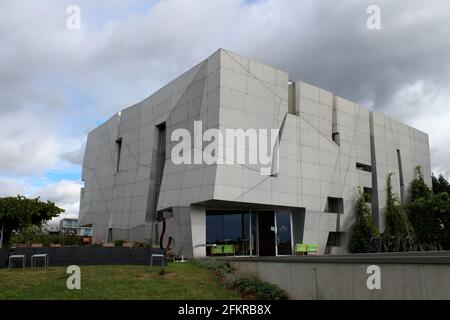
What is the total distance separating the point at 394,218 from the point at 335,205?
21.7ft

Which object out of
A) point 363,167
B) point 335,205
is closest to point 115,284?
point 335,205

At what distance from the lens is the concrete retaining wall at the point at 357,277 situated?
8.22 m

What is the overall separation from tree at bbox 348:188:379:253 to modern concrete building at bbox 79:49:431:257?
56cm

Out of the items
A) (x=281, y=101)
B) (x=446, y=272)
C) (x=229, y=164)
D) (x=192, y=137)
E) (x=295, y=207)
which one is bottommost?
(x=446, y=272)

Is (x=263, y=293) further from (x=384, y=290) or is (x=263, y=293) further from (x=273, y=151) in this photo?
(x=273, y=151)

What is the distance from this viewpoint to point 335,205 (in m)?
34.1

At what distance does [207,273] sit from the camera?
15.6 meters

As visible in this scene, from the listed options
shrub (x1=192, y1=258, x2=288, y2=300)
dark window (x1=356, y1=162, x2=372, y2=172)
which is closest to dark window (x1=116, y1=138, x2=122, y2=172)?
dark window (x1=356, y1=162, x2=372, y2=172)

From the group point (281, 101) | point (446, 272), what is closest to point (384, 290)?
point (446, 272)

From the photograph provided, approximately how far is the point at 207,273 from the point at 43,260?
6612 millimetres

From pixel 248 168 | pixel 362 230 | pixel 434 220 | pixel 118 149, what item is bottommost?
pixel 362 230

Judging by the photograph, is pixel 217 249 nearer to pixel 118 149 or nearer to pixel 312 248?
pixel 312 248

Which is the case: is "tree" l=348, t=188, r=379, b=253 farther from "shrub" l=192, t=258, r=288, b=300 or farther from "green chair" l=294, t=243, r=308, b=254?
"shrub" l=192, t=258, r=288, b=300
